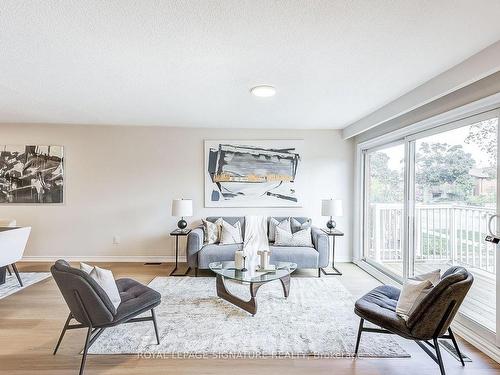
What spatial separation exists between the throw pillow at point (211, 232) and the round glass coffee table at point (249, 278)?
1035 millimetres

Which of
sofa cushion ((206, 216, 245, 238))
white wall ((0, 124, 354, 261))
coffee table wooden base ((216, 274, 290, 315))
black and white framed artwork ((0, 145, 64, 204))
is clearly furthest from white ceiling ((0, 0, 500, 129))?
coffee table wooden base ((216, 274, 290, 315))

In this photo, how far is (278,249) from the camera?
170 inches

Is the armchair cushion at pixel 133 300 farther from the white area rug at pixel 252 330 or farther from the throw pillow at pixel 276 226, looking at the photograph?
the throw pillow at pixel 276 226

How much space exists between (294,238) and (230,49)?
307cm

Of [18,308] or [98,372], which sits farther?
[18,308]

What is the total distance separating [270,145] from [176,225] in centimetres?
222

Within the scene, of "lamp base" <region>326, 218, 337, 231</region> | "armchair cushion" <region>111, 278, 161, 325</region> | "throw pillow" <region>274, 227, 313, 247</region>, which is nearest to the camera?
"armchair cushion" <region>111, 278, 161, 325</region>

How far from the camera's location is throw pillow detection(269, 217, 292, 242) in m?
4.75

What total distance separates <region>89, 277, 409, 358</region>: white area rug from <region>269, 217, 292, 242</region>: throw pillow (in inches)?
47.0

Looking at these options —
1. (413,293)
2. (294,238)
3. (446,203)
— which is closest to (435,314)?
(413,293)

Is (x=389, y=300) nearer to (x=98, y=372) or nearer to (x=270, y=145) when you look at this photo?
(x=98, y=372)

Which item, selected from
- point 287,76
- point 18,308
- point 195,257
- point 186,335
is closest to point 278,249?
point 195,257

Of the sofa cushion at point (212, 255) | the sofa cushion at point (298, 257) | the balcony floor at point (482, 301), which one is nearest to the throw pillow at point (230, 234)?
the sofa cushion at point (212, 255)

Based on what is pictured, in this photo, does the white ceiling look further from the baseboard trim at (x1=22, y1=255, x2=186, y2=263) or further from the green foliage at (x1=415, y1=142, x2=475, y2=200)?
the baseboard trim at (x1=22, y1=255, x2=186, y2=263)
